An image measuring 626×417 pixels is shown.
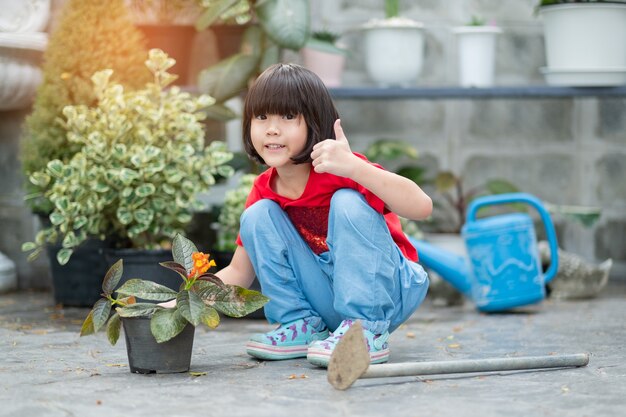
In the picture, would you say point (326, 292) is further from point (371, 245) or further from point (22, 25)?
point (22, 25)

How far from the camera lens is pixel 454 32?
443cm

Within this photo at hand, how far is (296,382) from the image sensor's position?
2.31 meters

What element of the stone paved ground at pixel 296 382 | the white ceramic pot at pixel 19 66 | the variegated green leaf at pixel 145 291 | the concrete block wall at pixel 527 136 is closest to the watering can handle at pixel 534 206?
the stone paved ground at pixel 296 382

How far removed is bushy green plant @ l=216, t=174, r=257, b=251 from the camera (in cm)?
374

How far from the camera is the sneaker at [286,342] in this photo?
103 inches

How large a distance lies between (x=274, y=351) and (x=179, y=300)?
396 mm

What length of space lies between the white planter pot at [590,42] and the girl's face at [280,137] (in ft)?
6.80

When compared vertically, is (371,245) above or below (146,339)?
above

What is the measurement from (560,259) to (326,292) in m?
1.87

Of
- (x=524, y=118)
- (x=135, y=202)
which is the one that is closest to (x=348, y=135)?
(x=524, y=118)

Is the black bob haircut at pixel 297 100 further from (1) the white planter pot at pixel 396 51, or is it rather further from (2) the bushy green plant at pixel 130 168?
(1) the white planter pot at pixel 396 51

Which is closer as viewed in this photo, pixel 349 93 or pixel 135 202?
pixel 135 202

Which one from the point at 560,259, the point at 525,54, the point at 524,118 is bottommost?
the point at 560,259

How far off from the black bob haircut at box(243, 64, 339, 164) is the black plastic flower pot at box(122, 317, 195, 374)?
528mm
